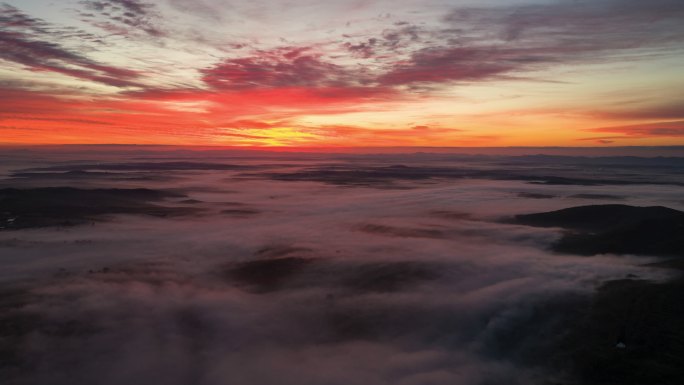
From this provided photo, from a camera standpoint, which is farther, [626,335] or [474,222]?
[474,222]

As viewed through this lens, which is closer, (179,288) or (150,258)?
(179,288)

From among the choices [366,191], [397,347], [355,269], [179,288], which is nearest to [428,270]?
[355,269]

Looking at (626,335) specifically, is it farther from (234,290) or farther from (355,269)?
(234,290)

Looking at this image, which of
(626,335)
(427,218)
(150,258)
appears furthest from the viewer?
(427,218)

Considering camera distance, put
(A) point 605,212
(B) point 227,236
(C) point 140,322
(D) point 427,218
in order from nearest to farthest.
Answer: (C) point 140,322 → (B) point 227,236 → (A) point 605,212 → (D) point 427,218

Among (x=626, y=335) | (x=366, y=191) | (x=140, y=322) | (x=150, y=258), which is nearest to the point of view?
(x=626, y=335)

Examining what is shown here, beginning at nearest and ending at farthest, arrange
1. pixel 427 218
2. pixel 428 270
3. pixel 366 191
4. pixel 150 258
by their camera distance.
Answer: pixel 428 270, pixel 150 258, pixel 427 218, pixel 366 191

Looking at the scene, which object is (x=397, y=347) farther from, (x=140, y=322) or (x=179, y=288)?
(x=179, y=288)

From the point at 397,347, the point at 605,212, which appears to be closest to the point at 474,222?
the point at 605,212
